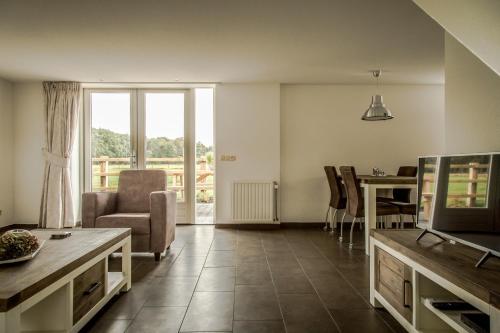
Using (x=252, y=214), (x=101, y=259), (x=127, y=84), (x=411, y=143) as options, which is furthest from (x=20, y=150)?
(x=411, y=143)

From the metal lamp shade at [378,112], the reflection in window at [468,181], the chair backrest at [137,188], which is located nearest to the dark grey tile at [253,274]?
the chair backrest at [137,188]

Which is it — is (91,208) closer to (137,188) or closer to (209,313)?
(137,188)

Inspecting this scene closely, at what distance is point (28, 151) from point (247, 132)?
348 centimetres

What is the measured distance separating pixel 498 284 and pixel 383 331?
32.9 inches

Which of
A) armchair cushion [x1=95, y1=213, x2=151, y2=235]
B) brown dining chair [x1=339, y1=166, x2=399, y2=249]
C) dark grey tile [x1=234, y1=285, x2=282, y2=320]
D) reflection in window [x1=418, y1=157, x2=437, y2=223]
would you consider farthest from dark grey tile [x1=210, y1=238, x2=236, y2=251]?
reflection in window [x1=418, y1=157, x2=437, y2=223]

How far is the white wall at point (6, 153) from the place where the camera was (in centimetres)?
473

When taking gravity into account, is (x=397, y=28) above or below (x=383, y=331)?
above

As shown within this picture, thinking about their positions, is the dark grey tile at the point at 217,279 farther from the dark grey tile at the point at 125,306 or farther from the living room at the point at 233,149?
the dark grey tile at the point at 125,306

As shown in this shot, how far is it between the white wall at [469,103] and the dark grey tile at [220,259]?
84.0 inches

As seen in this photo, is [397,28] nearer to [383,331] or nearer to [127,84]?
[383,331]

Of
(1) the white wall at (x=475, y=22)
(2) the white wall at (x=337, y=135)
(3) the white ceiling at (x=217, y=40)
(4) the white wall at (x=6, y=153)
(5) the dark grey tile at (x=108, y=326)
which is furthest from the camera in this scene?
(2) the white wall at (x=337, y=135)

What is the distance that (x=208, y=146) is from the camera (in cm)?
532

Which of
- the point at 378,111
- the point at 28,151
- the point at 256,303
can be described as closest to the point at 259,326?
the point at 256,303

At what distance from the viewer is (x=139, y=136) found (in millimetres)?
5145
